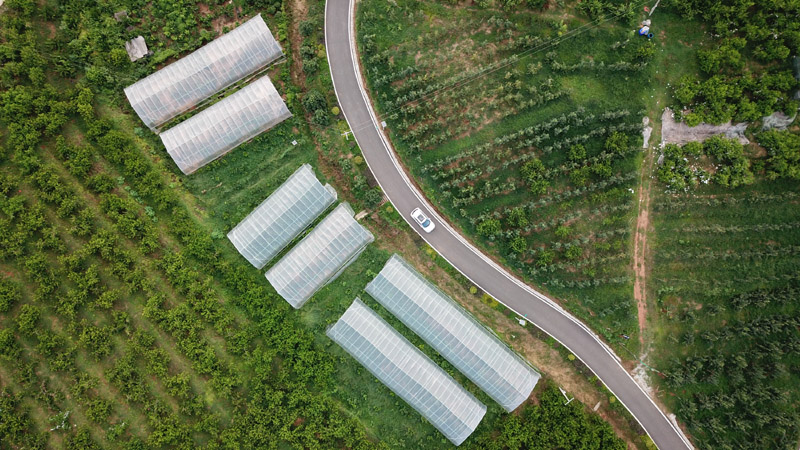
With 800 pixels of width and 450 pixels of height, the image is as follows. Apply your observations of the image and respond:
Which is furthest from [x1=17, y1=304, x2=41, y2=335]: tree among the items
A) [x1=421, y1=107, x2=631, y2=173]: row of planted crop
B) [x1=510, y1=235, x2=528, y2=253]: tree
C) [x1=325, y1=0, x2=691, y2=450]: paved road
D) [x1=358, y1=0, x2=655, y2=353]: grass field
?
[x1=510, y1=235, x2=528, y2=253]: tree

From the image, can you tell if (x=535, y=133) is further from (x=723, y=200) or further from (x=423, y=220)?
(x=723, y=200)

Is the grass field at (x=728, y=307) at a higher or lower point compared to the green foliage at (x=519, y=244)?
lower

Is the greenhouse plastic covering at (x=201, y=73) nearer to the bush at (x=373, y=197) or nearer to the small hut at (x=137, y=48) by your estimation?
the small hut at (x=137, y=48)

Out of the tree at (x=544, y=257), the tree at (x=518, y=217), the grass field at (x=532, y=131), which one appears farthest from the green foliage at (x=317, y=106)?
the tree at (x=544, y=257)

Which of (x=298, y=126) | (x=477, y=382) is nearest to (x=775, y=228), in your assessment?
(x=477, y=382)

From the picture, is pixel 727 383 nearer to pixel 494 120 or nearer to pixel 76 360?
pixel 494 120

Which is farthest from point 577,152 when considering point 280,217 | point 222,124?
point 222,124
